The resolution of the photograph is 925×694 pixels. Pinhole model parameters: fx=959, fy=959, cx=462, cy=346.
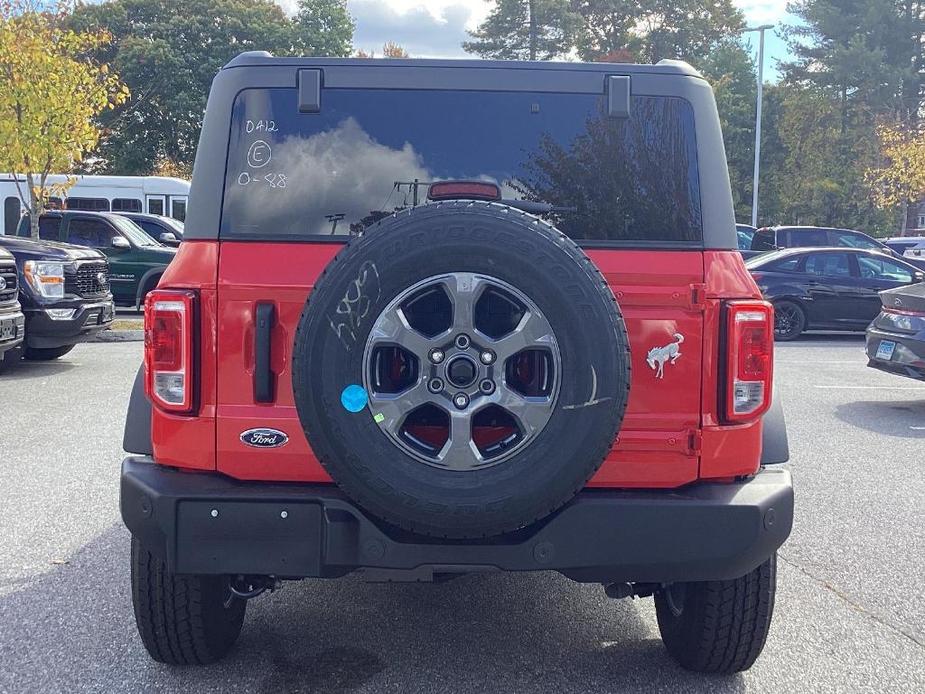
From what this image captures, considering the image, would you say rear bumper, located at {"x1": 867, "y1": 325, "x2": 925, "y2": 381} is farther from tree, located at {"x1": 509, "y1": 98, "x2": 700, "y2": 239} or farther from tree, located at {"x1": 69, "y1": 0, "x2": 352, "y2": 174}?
tree, located at {"x1": 69, "y1": 0, "x2": 352, "y2": 174}

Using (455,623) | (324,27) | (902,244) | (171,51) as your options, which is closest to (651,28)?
(324,27)

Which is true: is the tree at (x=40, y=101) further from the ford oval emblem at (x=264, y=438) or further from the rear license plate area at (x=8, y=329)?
the ford oval emblem at (x=264, y=438)

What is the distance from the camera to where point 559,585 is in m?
4.31

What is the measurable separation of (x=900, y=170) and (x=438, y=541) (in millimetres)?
32771

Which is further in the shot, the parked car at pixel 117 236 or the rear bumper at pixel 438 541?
the parked car at pixel 117 236

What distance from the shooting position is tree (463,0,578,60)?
171ft

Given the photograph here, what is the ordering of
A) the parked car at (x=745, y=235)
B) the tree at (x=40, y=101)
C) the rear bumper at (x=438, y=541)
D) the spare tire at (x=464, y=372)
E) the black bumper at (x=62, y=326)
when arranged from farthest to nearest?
the parked car at (x=745, y=235)
the tree at (x=40, y=101)
the black bumper at (x=62, y=326)
the rear bumper at (x=438, y=541)
the spare tire at (x=464, y=372)

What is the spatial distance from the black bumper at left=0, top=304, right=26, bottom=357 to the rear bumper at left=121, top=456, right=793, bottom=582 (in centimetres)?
672

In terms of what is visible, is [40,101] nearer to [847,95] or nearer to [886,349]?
[886,349]

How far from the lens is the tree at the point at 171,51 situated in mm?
40000

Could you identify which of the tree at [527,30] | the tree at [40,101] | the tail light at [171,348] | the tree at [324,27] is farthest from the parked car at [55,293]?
the tree at [527,30]

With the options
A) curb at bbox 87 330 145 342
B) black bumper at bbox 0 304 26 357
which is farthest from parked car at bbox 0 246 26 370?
curb at bbox 87 330 145 342

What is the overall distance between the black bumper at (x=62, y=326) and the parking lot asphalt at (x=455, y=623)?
4.50 meters

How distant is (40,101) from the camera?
16.0m
